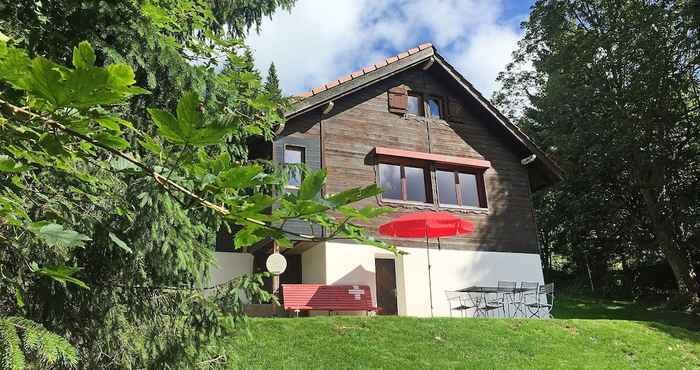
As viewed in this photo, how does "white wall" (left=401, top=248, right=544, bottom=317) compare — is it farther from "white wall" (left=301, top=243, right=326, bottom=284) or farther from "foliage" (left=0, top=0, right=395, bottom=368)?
"foliage" (left=0, top=0, right=395, bottom=368)

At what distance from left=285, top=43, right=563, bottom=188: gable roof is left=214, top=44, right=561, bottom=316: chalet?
3 centimetres

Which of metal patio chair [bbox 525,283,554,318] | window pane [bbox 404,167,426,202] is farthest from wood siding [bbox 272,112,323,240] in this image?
metal patio chair [bbox 525,283,554,318]

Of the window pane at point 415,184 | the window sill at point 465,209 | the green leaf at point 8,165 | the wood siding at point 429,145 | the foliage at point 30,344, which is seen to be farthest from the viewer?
the window sill at point 465,209

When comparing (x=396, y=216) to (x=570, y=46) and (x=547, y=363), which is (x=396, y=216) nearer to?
(x=547, y=363)

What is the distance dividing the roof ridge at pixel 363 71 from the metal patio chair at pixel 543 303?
23.2ft

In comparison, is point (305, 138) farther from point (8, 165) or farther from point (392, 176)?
point (8, 165)

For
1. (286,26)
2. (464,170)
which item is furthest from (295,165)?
(464,170)

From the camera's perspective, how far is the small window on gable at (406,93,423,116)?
16.3m

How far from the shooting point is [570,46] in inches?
904

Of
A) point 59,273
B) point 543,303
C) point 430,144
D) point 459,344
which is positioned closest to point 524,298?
point 543,303

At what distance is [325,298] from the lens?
12.6m

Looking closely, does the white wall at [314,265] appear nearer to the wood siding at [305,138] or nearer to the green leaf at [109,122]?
the wood siding at [305,138]

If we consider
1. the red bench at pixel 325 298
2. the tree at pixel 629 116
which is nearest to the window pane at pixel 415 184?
the red bench at pixel 325 298

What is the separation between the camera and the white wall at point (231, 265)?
48.3ft
